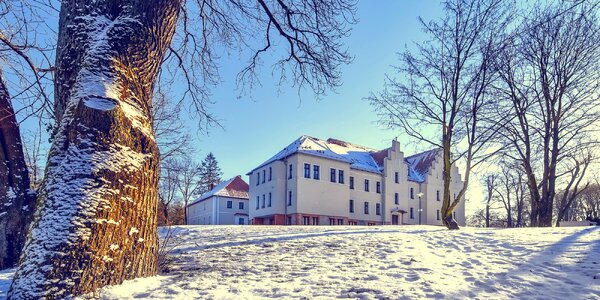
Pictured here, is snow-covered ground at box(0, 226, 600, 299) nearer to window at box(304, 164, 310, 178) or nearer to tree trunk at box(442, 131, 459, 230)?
tree trunk at box(442, 131, 459, 230)

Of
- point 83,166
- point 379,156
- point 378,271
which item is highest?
point 379,156

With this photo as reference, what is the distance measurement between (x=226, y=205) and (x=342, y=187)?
19.3 m

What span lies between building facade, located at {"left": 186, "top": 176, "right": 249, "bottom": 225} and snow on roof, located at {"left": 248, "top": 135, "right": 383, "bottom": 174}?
1281cm

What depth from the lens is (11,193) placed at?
6379mm

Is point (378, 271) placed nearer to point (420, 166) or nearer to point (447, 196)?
point (447, 196)

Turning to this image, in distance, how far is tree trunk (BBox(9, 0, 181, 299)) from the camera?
3760mm

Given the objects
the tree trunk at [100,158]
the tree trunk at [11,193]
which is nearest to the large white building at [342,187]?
the tree trunk at [11,193]

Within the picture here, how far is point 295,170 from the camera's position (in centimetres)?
3406

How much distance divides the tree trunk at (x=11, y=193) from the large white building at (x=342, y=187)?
1083 inches

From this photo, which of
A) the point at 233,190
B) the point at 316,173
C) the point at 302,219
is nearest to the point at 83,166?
the point at 302,219

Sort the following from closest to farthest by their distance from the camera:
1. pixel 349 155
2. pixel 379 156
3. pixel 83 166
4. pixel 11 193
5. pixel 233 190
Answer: pixel 83 166 < pixel 11 193 < pixel 349 155 < pixel 379 156 < pixel 233 190

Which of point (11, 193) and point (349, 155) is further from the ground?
point (349, 155)

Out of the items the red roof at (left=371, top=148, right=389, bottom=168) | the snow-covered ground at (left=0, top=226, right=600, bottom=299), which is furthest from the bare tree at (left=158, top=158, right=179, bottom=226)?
the red roof at (left=371, top=148, right=389, bottom=168)

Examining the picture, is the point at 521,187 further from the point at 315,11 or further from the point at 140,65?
the point at 140,65
